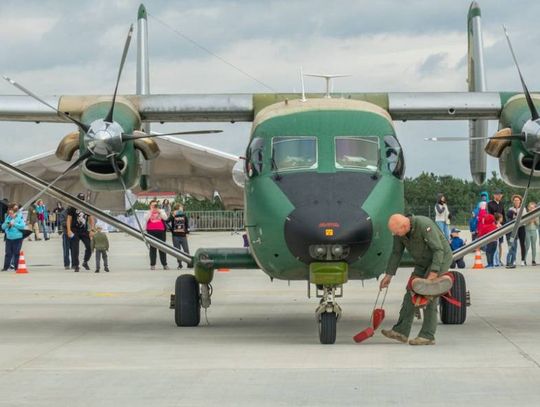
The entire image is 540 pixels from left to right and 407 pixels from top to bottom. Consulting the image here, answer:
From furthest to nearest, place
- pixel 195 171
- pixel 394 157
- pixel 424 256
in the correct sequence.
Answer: pixel 195 171 < pixel 394 157 < pixel 424 256

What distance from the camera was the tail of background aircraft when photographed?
2011cm

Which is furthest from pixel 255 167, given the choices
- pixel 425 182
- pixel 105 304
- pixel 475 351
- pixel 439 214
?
pixel 425 182

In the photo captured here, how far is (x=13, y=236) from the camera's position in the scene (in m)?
28.1

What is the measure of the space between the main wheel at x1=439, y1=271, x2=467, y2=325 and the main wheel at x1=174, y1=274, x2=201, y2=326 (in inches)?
128

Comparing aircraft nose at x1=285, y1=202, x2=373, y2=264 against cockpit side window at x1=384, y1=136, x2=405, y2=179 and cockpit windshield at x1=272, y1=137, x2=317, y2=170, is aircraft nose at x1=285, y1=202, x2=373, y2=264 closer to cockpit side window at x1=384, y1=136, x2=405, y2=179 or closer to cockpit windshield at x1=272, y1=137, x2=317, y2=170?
cockpit windshield at x1=272, y1=137, x2=317, y2=170

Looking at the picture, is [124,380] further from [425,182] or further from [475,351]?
[425,182]

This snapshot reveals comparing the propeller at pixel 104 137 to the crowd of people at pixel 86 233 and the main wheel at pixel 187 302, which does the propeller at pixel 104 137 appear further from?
the crowd of people at pixel 86 233

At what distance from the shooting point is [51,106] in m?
16.2

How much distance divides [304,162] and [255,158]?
775 millimetres

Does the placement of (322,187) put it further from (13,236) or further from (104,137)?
(13,236)

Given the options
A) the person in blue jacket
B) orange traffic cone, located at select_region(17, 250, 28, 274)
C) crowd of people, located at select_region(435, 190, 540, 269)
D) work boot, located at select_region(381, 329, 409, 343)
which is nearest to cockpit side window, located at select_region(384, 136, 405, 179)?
work boot, located at select_region(381, 329, 409, 343)

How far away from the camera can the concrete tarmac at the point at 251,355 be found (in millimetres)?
9250

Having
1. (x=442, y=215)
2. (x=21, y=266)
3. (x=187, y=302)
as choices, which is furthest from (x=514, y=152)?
(x=21, y=266)

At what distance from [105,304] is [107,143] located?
5.16m
